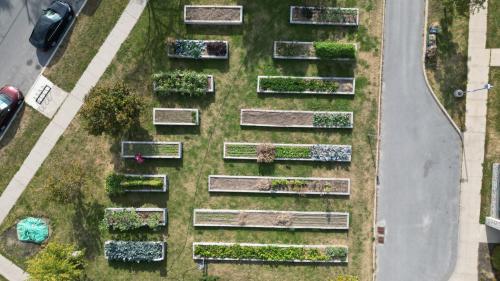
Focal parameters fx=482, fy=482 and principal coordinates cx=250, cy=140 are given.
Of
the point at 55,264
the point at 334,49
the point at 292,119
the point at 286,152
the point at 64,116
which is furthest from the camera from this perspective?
the point at 64,116

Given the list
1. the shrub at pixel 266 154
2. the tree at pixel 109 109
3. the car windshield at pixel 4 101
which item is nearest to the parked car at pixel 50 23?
the car windshield at pixel 4 101

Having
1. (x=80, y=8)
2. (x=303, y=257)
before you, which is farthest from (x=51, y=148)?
(x=303, y=257)

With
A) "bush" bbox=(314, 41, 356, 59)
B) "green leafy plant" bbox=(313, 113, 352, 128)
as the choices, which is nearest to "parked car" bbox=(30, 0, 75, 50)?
"bush" bbox=(314, 41, 356, 59)

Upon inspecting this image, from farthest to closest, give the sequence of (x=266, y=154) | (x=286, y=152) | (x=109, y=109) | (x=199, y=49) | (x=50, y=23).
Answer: (x=286, y=152), (x=199, y=49), (x=266, y=154), (x=50, y=23), (x=109, y=109)

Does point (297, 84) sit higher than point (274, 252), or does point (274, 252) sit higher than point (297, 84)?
point (297, 84)

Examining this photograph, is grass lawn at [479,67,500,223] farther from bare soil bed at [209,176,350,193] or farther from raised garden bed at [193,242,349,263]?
raised garden bed at [193,242,349,263]

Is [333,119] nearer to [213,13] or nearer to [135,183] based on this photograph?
[213,13]

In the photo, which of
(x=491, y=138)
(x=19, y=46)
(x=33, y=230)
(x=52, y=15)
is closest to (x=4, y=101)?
(x=19, y=46)
